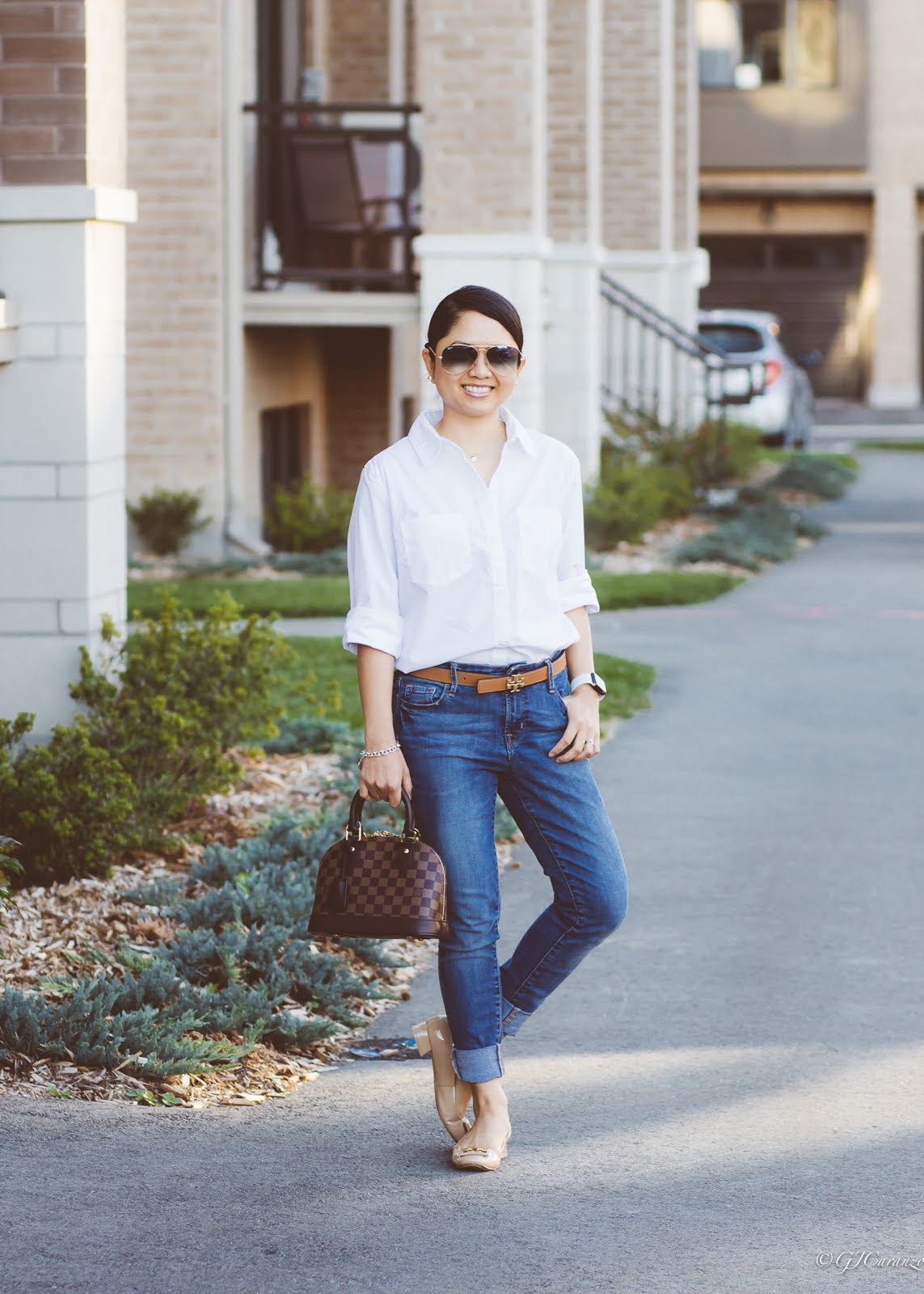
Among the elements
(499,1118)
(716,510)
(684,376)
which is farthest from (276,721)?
(684,376)

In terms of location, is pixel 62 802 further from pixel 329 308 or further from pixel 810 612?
pixel 329 308

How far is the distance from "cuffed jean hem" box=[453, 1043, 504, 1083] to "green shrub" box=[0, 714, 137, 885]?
2.15 m

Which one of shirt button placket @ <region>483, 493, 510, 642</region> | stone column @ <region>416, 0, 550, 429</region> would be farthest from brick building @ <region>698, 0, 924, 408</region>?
shirt button placket @ <region>483, 493, 510, 642</region>

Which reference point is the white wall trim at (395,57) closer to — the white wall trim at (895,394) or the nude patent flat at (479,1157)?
the nude patent flat at (479,1157)

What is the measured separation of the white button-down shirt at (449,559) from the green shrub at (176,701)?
2.46 m

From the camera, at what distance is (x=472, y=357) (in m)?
4.57

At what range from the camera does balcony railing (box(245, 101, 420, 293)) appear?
1505cm

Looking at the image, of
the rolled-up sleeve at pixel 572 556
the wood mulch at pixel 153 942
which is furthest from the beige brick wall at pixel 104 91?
the rolled-up sleeve at pixel 572 556

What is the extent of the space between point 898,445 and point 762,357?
16.5 feet

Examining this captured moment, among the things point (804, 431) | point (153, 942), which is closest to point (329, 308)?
point (153, 942)

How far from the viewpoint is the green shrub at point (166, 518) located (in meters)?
14.5

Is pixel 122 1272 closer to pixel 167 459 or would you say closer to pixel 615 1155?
pixel 615 1155

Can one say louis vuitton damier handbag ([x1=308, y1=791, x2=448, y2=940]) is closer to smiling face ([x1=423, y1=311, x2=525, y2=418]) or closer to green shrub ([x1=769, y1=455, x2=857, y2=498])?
smiling face ([x1=423, y1=311, x2=525, y2=418])

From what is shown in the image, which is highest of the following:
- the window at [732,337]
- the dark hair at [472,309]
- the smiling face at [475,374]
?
the window at [732,337]
